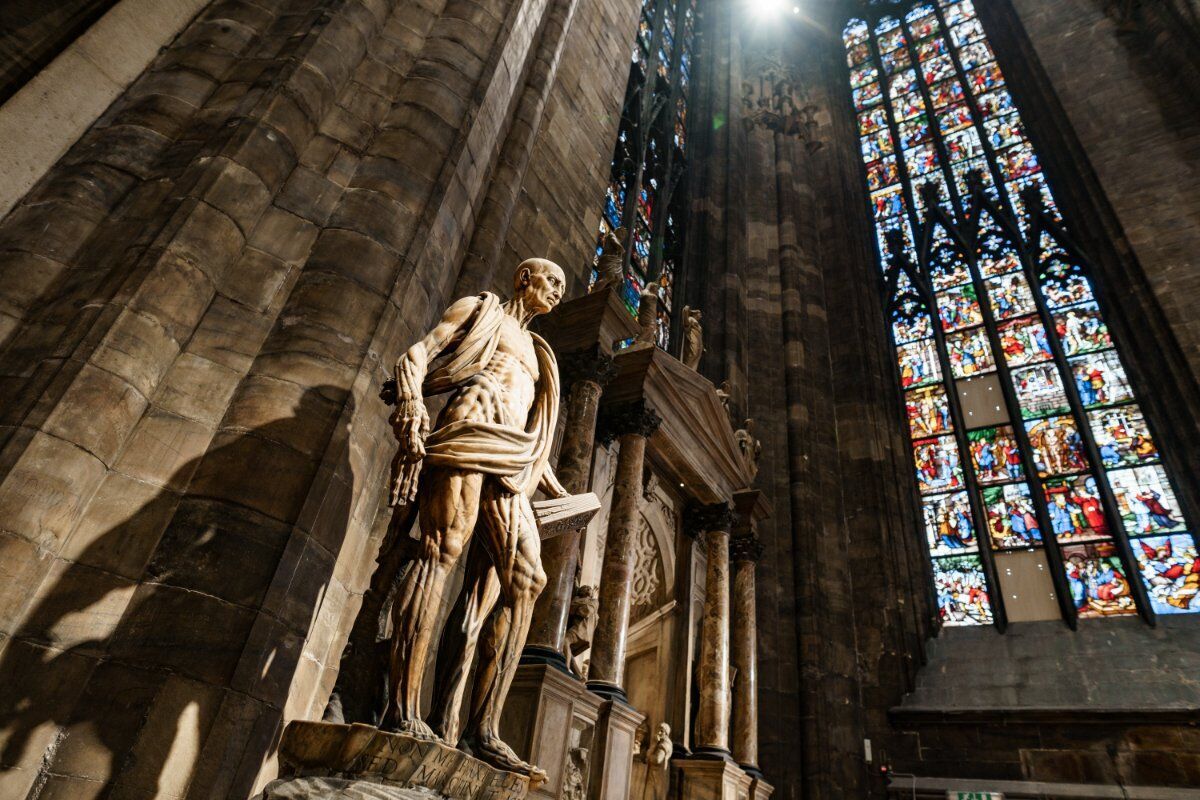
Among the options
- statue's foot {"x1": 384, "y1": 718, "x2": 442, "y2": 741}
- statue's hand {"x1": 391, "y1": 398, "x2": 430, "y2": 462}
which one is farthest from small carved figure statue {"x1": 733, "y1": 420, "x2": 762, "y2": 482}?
statue's foot {"x1": 384, "y1": 718, "x2": 442, "y2": 741}

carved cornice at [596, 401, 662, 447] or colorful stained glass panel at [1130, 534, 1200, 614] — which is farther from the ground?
colorful stained glass panel at [1130, 534, 1200, 614]

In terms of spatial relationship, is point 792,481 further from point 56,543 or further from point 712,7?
point 712,7

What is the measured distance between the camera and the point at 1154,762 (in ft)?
24.6

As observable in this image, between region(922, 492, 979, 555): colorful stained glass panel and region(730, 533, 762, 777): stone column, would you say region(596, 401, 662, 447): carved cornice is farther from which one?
region(922, 492, 979, 555): colorful stained glass panel

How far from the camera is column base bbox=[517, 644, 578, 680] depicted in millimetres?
4550

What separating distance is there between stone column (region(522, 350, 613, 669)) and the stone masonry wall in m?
1.35

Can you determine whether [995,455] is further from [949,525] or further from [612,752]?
[612,752]

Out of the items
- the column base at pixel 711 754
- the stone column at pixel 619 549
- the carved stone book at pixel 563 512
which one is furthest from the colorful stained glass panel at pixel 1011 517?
the carved stone book at pixel 563 512

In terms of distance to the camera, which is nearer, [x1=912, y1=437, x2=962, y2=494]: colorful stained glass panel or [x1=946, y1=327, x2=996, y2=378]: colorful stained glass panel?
[x1=912, y1=437, x2=962, y2=494]: colorful stained glass panel

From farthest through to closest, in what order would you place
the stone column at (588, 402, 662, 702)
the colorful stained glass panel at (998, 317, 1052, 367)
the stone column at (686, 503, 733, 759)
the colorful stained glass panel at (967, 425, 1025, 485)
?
the colorful stained glass panel at (998, 317, 1052, 367), the colorful stained glass panel at (967, 425, 1025, 485), the stone column at (686, 503, 733, 759), the stone column at (588, 402, 662, 702)

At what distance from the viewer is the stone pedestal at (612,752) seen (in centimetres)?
496

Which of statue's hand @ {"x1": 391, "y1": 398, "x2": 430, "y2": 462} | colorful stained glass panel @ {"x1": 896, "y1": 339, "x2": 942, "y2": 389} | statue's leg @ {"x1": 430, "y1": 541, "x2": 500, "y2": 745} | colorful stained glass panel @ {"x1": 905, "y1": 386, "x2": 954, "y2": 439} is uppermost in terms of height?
colorful stained glass panel @ {"x1": 896, "y1": 339, "x2": 942, "y2": 389}

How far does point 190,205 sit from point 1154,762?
32.7 ft

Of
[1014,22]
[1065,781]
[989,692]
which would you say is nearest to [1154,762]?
[1065,781]
